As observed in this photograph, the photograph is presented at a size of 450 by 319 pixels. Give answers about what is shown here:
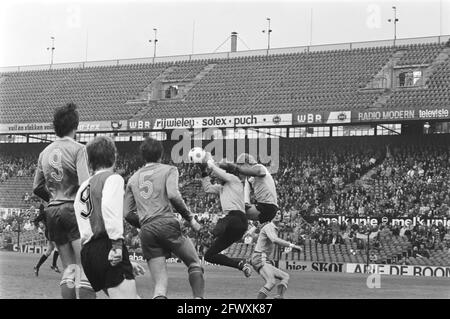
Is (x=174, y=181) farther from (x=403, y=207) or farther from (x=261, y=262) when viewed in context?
(x=403, y=207)

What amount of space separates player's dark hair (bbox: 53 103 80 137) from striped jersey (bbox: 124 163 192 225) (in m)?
0.99

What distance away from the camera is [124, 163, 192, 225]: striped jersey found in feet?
28.8

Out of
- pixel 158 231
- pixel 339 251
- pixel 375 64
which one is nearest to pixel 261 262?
pixel 158 231

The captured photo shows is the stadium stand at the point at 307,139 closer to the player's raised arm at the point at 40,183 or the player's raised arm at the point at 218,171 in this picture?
the player's raised arm at the point at 218,171

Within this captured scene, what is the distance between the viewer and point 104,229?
7188 mm

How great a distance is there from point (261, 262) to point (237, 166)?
6.30 ft

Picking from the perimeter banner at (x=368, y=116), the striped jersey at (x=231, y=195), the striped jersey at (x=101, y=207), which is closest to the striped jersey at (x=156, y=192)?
the striped jersey at (x=101, y=207)

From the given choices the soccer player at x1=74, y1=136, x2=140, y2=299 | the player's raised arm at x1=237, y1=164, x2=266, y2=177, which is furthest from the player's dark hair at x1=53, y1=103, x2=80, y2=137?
the player's raised arm at x1=237, y1=164, x2=266, y2=177

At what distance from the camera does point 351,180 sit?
36.9 m

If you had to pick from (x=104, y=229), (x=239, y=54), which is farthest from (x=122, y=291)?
(x=239, y=54)

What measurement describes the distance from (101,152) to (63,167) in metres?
1.42

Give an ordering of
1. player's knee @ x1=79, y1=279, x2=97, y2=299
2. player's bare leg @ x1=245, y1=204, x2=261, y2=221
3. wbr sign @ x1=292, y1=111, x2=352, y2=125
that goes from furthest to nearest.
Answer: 1. wbr sign @ x1=292, y1=111, x2=352, y2=125
2. player's bare leg @ x1=245, y1=204, x2=261, y2=221
3. player's knee @ x1=79, y1=279, x2=97, y2=299

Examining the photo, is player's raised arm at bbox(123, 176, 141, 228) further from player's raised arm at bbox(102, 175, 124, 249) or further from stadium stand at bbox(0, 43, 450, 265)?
stadium stand at bbox(0, 43, 450, 265)

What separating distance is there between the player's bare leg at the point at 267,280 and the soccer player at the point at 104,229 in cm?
458
